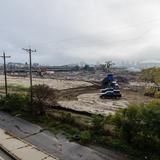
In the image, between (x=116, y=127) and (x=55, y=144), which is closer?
(x=55, y=144)

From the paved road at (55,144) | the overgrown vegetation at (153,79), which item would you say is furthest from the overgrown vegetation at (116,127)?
the overgrown vegetation at (153,79)

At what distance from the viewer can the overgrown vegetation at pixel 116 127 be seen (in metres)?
14.3

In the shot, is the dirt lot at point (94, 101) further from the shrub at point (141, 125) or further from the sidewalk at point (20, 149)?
the sidewalk at point (20, 149)

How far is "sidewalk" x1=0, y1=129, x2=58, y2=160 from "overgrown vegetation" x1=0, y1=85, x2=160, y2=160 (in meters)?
2.98

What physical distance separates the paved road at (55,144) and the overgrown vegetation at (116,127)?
2.49ft

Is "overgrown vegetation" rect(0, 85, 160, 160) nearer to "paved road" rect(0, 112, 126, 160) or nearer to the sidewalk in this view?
"paved road" rect(0, 112, 126, 160)

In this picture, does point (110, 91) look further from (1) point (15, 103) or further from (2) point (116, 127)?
(2) point (116, 127)

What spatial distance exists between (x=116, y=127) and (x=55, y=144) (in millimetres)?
4091

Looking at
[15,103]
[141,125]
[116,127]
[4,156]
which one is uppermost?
[141,125]

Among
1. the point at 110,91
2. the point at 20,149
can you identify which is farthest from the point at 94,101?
the point at 20,149

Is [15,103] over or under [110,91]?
over

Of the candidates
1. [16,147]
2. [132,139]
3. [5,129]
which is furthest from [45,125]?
[132,139]

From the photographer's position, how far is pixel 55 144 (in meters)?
16.8

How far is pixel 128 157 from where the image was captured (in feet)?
47.2
